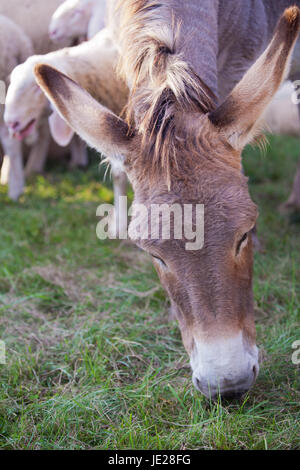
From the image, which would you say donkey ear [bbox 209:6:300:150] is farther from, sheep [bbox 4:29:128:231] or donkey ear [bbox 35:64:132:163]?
sheep [bbox 4:29:128:231]

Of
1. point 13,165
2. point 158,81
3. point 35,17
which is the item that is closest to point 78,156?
point 13,165

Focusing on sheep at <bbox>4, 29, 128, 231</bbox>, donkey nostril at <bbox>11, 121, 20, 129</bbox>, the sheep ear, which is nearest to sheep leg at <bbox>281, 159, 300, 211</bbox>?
sheep at <bbox>4, 29, 128, 231</bbox>

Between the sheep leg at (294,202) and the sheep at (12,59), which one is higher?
the sheep at (12,59)

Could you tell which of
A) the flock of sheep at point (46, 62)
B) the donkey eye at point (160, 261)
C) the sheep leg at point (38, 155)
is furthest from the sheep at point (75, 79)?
the donkey eye at point (160, 261)

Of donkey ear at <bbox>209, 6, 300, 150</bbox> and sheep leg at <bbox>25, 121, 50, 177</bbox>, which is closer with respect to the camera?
donkey ear at <bbox>209, 6, 300, 150</bbox>

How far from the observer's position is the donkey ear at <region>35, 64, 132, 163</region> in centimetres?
267

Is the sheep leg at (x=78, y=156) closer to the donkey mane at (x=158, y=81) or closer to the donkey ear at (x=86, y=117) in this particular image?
the donkey mane at (x=158, y=81)

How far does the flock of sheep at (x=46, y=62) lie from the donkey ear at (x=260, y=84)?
4.88 ft

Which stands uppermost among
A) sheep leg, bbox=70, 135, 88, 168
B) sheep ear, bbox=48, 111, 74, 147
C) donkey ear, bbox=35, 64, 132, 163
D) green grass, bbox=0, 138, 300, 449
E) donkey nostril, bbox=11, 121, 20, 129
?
sheep leg, bbox=70, 135, 88, 168

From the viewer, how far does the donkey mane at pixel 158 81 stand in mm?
2539

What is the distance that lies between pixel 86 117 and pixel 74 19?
3904mm

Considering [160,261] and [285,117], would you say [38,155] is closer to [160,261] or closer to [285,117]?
[285,117]

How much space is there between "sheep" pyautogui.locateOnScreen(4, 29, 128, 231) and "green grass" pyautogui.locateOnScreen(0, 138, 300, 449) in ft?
3.92
